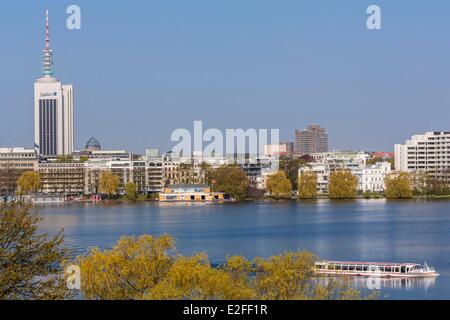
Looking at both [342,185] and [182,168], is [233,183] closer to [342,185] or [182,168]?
[342,185]

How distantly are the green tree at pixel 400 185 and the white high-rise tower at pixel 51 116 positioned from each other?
37.6 m

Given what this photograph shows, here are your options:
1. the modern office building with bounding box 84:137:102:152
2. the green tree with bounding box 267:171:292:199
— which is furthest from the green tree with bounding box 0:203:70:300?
the modern office building with bounding box 84:137:102:152

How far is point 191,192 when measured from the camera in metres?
43.8

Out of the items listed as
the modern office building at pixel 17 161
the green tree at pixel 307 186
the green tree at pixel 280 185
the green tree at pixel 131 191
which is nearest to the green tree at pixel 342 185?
the green tree at pixel 307 186

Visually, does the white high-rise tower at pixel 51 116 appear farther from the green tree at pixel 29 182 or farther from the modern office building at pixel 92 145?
the green tree at pixel 29 182

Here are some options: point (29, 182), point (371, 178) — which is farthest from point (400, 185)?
point (29, 182)

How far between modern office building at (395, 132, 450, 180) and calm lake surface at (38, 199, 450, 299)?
44.6 feet

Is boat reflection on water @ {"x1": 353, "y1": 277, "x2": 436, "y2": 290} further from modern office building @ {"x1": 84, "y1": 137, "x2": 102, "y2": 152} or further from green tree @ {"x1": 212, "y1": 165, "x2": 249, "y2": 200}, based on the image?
modern office building @ {"x1": 84, "y1": 137, "x2": 102, "y2": 152}

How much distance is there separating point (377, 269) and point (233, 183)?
28.6 meters

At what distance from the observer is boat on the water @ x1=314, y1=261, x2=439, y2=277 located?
13.6 m

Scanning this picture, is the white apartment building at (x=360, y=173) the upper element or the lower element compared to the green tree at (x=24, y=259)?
upper

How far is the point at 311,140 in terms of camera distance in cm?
8450

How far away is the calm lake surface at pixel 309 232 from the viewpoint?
632 inches
